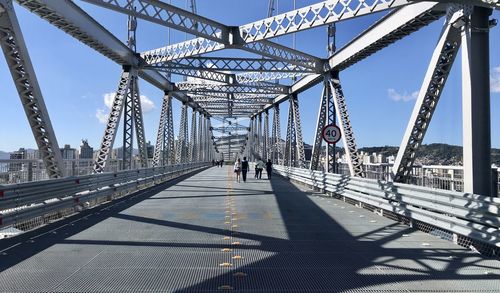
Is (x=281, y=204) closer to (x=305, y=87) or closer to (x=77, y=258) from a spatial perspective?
(x=77, y=258)

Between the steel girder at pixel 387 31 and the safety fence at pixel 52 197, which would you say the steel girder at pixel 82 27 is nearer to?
the safety fence at pixel 52 197

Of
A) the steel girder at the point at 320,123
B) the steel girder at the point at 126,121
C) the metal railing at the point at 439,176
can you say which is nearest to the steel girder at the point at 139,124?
the steel girder at the point at 126,121

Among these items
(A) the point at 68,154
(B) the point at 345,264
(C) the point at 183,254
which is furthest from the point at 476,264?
(A) the point at 68,154

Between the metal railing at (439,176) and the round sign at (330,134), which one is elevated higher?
the round sign at (330,134)

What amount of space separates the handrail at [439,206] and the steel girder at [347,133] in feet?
9.25

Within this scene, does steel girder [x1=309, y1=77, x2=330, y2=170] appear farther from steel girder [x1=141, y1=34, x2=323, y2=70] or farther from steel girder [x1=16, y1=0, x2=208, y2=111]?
steel girder [x1=16, y1=0, x2=208, y2=111]

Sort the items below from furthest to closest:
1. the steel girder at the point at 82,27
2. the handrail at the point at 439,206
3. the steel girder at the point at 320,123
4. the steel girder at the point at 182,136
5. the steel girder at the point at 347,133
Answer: the steel girder at the point at 182,136 < the steel girder at the point at 320,123 < the steel girder at the point at 347,133 < the steel girder at the point at 82,27 < the handrail at the point at 439,206

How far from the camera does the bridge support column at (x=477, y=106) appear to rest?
Result: 8.14 meters

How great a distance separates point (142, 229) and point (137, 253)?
2.29 meters

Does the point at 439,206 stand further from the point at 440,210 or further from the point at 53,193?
the point at 53,193

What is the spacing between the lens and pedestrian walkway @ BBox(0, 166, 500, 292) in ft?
17.8

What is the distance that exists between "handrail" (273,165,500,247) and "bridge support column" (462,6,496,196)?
2.10 feet

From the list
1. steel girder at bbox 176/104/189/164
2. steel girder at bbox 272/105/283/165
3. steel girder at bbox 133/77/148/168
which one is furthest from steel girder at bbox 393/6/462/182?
steel girder at bbox 272/105/283/165

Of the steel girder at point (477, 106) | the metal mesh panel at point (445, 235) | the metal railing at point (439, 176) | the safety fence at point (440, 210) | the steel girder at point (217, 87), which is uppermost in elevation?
the steel girder at point (217, 87)
